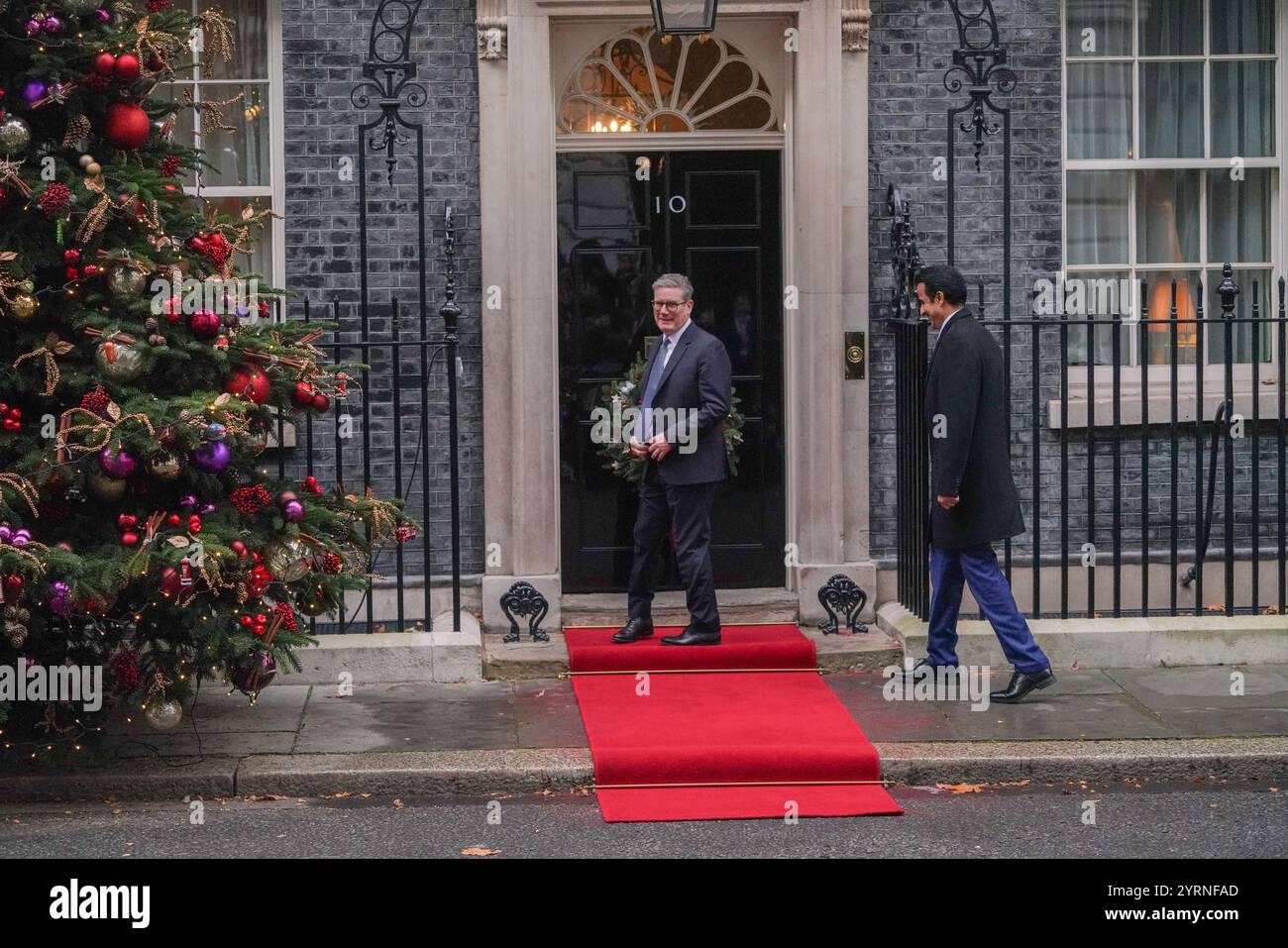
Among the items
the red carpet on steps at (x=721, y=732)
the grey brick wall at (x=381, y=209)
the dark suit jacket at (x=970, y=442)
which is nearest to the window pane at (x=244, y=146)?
the grey brick wall at (x=381, y=209)

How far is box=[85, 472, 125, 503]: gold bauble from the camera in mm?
7074

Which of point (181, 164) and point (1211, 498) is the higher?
point (181, 164)

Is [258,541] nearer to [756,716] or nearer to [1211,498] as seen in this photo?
[756,716]

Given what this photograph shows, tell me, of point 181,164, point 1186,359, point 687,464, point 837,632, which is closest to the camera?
point 181,164

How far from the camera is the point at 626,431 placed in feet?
32.6

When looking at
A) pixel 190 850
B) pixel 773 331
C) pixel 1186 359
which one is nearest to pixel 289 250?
pixel 773 331

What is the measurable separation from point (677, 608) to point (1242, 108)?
14.7ft

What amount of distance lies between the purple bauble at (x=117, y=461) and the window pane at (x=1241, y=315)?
651 centimetres

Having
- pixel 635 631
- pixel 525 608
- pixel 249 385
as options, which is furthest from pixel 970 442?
pixel 249 385

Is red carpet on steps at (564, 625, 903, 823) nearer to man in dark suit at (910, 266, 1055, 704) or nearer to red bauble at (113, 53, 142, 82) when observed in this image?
man in dark suit at (910, 266, 1055, 704)

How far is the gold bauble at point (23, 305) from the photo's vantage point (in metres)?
6.97

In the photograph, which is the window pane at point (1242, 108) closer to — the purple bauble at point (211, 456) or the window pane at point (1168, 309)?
the window pane at point (1168, 309)

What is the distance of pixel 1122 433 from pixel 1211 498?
648mm

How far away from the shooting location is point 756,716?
8.22 meters
